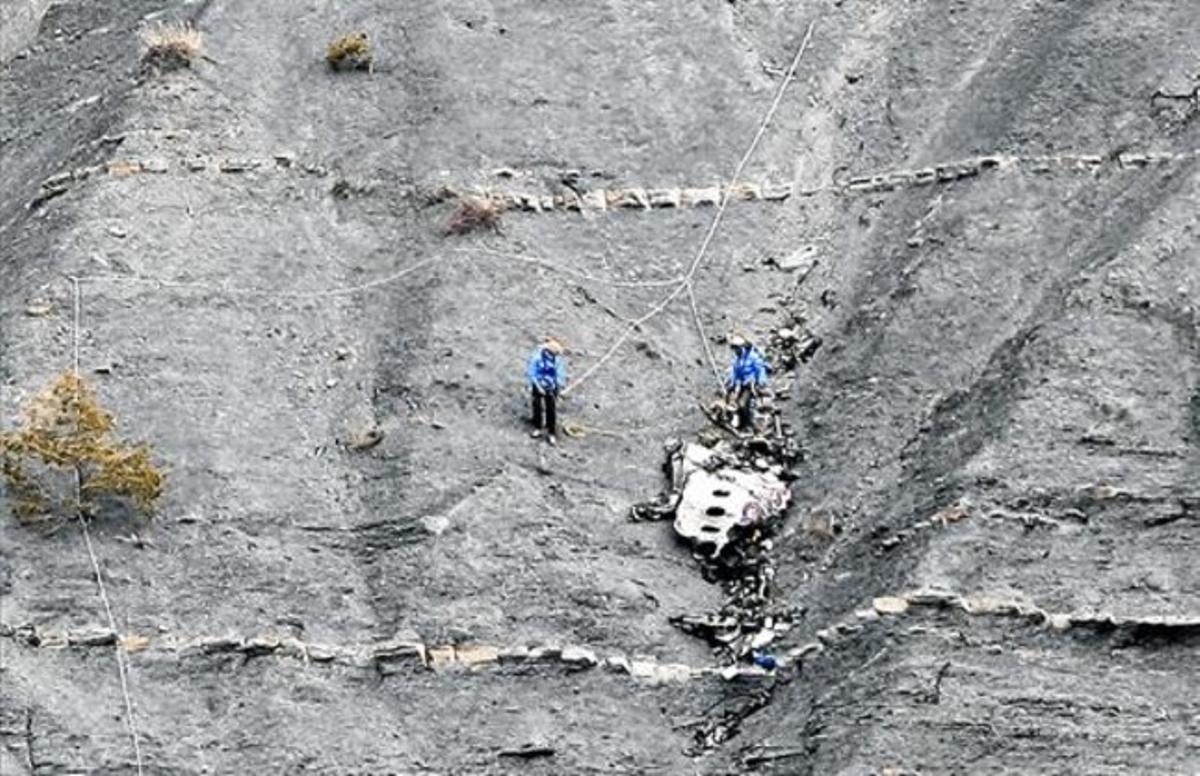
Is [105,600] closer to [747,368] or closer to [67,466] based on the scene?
[67,466]

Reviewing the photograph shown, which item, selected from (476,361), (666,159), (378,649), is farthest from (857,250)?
Result: (378,649)

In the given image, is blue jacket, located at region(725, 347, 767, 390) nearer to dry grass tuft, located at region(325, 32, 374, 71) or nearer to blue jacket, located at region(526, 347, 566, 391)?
blue jacket, located at region(526, 347, 566, 391)

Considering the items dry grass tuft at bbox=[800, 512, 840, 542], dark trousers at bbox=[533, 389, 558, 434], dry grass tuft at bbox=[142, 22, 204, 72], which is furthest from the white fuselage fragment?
dry grass tuft at bbox=[142, 22, 204, 72]

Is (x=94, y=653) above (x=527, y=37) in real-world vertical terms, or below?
below

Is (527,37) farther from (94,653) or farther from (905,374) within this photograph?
(94,653)

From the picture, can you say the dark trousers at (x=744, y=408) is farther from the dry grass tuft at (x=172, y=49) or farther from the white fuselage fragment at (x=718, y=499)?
the dry grass tuft at (x=172, y=49)

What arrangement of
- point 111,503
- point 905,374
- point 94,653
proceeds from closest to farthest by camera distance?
point 94,653 → point 111,503 → point 905,374
